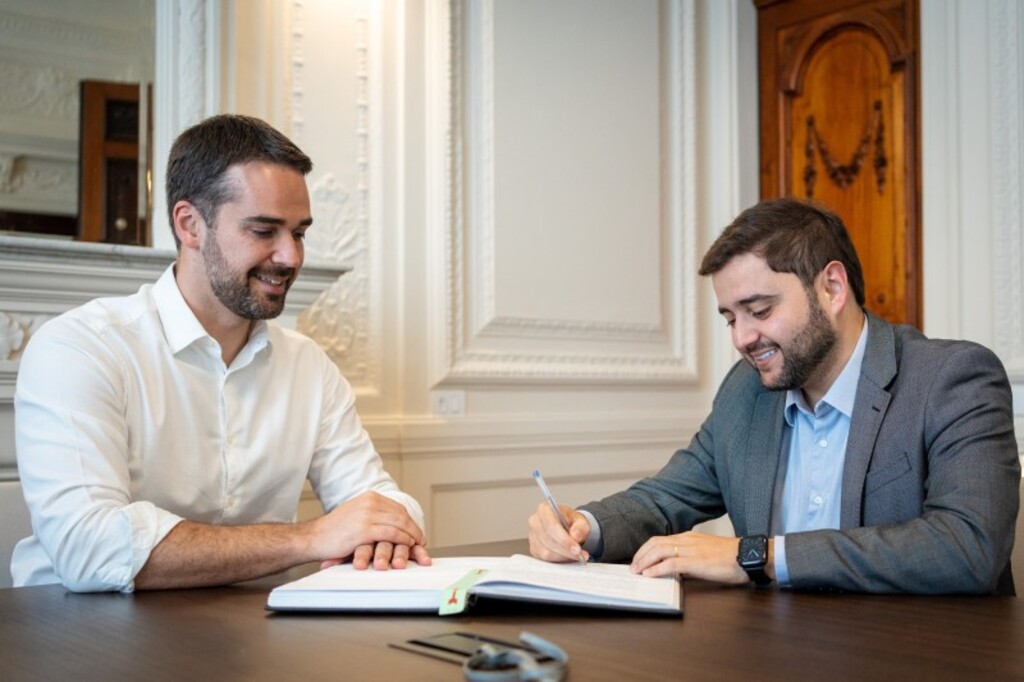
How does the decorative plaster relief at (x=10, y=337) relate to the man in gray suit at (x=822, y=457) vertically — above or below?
above

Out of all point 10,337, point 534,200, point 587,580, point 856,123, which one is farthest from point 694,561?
point 856,123

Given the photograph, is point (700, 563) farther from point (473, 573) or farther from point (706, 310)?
point (706, 310)

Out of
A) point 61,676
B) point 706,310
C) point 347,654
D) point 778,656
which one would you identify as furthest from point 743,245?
point 706,310

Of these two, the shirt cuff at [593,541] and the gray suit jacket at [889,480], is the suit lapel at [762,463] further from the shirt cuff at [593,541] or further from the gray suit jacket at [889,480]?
the shirt cuff at [593,541]

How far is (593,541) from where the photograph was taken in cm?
180

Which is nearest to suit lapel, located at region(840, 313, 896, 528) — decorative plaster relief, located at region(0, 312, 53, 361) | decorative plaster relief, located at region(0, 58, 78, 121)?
decorative plaster relief, located at region(0, 312, 53, 361)

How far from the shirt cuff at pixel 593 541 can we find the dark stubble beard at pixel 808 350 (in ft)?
1.24

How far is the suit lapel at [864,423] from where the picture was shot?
1.69 m

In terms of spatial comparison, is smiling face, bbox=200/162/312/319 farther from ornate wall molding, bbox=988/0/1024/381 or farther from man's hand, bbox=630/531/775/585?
ornate wall molding, bbox=988/0/1024/381

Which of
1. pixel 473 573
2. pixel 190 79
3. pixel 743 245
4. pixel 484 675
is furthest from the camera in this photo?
pixel 190 79

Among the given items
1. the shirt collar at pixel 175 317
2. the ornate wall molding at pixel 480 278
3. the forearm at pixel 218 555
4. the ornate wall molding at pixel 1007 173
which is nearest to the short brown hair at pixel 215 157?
the shirt collar at pixel 175 317

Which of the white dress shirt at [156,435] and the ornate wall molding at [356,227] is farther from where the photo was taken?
the ornate wall molding at [356,227]

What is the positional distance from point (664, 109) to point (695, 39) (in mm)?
312

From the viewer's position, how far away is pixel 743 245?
1.85m
